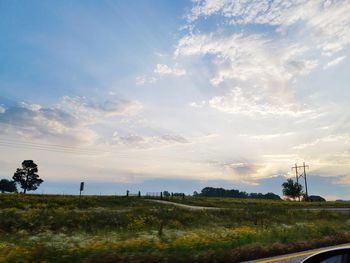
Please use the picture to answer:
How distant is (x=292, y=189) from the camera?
12988cm

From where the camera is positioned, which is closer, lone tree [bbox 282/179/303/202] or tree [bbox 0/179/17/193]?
lone tree [bbox 282/179/303/202]

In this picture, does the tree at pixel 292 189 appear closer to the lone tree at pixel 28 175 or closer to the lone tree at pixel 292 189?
the lone tree at pixel 292 189

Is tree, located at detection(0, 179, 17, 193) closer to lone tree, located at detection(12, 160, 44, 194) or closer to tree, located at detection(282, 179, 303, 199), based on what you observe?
lone tree, located at detection(12, 160, 44, 194)

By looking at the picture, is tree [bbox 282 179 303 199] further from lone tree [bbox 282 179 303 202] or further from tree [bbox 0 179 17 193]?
tree [bbox 0 179 17 193]

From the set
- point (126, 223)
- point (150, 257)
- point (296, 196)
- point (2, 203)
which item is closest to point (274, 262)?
point (150, 257)

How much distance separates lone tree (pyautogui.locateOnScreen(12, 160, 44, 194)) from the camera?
405 ft

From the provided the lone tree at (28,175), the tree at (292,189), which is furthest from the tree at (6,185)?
the tree at (292,189)

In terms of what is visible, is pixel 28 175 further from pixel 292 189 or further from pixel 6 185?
pixel 292 189

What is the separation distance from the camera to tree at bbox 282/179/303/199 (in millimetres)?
128750

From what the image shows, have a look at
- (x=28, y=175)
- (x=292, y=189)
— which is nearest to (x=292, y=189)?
(x=292, y=189)

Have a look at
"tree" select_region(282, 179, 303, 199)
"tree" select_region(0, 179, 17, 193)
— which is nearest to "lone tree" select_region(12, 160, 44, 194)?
"tree" select_region(0, 179, 17, 193)

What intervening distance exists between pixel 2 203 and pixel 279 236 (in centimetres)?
3430

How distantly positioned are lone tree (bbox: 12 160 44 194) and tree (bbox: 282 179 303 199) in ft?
280

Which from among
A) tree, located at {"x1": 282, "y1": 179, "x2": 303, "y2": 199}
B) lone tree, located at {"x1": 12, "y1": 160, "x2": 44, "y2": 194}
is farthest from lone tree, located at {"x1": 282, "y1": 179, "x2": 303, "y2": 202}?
lone tree, located at {"x1": 12, "y1": 160, "x2": 44, "y2": 194}
